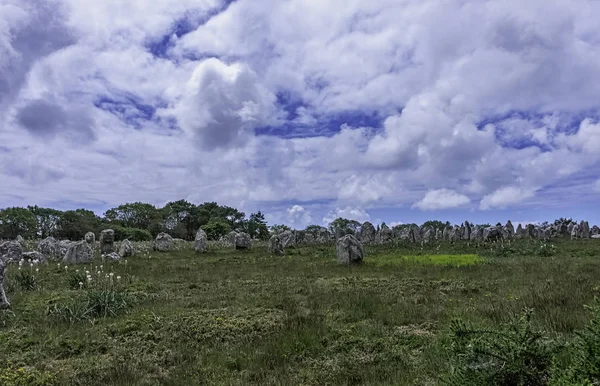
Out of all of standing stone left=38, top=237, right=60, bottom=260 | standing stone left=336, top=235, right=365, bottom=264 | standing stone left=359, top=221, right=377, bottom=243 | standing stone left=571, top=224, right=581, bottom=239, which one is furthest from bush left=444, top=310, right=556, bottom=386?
standing stone left=571, top=224, right=581, bottom=239

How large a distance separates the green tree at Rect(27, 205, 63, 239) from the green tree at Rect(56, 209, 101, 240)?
2.47ft

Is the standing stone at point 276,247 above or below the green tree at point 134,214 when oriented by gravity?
below

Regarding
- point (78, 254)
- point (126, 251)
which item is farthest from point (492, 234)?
point (78, 254)

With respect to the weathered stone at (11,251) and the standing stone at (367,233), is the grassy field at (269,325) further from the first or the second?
the standing stone at (367,233)

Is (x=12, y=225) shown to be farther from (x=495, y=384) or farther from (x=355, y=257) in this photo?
(x=495, y=384)

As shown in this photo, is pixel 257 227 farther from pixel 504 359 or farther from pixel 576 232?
pixel 504 359

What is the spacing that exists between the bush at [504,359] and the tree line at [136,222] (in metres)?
55.9

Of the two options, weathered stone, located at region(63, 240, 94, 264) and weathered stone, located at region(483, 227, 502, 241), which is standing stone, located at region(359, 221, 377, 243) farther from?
weathered stone, located at region(63, 240, 94, 264)

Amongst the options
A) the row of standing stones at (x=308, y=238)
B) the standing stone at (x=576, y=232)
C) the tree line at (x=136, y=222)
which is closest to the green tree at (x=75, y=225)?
the tree line at (x=136, y=222)

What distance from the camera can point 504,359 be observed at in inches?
135

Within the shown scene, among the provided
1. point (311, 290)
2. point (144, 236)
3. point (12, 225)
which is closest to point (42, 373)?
point (311, 290)

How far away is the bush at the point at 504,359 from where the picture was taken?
3350 mm

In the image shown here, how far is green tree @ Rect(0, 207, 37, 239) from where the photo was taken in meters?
57.9

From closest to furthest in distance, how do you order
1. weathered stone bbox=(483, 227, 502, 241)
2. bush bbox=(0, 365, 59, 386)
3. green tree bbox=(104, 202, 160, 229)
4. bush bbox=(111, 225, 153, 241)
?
bush bbox=(0, 365, 59, 386), weathered stone bbox=(483, 227, 502, 241), bush bbox=(111, 225, 153, 241), green tree bbox=(104, 202, 160, 229)
